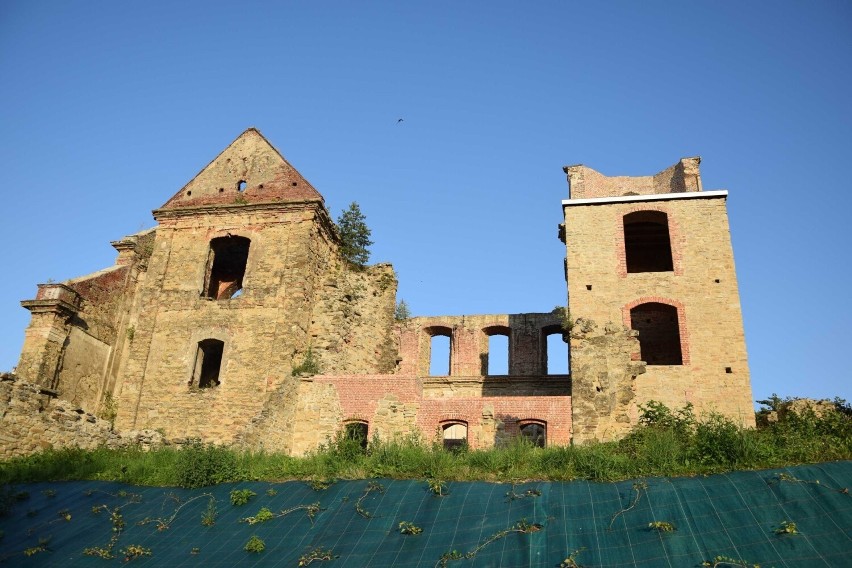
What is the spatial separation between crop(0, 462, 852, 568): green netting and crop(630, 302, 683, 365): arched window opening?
10.2m

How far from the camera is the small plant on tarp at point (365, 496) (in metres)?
10.6

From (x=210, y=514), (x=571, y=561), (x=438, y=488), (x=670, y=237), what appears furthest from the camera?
(x=670, y=237)

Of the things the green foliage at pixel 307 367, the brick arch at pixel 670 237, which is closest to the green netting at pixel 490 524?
the green foliage at pixel 307 367

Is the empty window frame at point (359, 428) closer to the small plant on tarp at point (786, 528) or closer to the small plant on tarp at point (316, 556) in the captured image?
the small plant on tarp at point (316, 556)

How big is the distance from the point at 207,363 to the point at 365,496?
12.0m

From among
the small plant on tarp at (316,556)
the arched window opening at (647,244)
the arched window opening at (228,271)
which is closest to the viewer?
the small plant on tarp at (316,556)

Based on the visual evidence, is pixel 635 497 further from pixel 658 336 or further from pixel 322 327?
pixel 658 336

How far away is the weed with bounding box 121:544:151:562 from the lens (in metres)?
10.4

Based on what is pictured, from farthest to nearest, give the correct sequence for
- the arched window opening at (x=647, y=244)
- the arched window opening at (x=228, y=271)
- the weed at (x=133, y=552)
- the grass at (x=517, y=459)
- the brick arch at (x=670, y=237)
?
the arched window opening at (x=228, y=271) < the arched window opening at (x=647, y=244) < the brick arch at (x=670, y=237) < the grass at (x=517, y=459) < the weed at (x=133, y=552)

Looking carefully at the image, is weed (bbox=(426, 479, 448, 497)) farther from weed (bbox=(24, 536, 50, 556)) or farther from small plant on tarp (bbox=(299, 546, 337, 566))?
weed (bbox=(24, 536, 50, 556))

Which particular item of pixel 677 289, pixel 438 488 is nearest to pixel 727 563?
pixel 438 488

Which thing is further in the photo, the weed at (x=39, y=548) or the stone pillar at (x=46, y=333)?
the stone pillar at (x=46, y=333)

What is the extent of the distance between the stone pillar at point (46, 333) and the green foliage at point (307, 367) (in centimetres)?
602

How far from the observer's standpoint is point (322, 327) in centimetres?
1867
